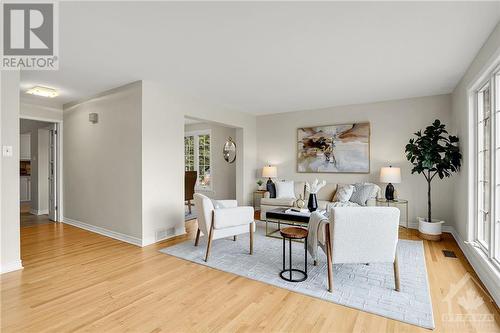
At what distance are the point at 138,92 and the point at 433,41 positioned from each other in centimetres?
376

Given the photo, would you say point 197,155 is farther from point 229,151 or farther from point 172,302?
point 172,302

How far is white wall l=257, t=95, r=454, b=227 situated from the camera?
480cm

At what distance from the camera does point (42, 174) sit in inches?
248

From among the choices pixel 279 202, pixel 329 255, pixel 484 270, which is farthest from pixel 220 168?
pixel 484 270

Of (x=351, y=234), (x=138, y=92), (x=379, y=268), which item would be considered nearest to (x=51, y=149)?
(x=138, y=92)

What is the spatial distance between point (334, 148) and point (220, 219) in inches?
137

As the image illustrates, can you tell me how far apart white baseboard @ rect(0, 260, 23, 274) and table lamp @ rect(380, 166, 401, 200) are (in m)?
5.46

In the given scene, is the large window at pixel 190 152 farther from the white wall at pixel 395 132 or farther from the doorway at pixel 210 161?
the white wall at pixel 395 132

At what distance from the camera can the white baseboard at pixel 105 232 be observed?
13.0 ft

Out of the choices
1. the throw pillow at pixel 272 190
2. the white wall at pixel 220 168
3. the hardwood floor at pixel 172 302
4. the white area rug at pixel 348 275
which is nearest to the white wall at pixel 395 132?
the throw pillow at pixel 272 190

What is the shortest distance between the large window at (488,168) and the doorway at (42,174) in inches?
272

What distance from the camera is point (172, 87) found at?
424cm

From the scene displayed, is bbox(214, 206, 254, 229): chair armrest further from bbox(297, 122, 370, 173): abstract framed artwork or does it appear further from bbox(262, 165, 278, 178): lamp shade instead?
bbox(297, 122, 370, 173): abstract framed artwork

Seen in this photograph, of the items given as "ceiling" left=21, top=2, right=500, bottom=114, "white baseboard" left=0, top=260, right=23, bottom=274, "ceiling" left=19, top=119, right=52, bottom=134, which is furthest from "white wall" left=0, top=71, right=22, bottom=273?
"ceiling" left=19, top=119, right=52, bottom=134
